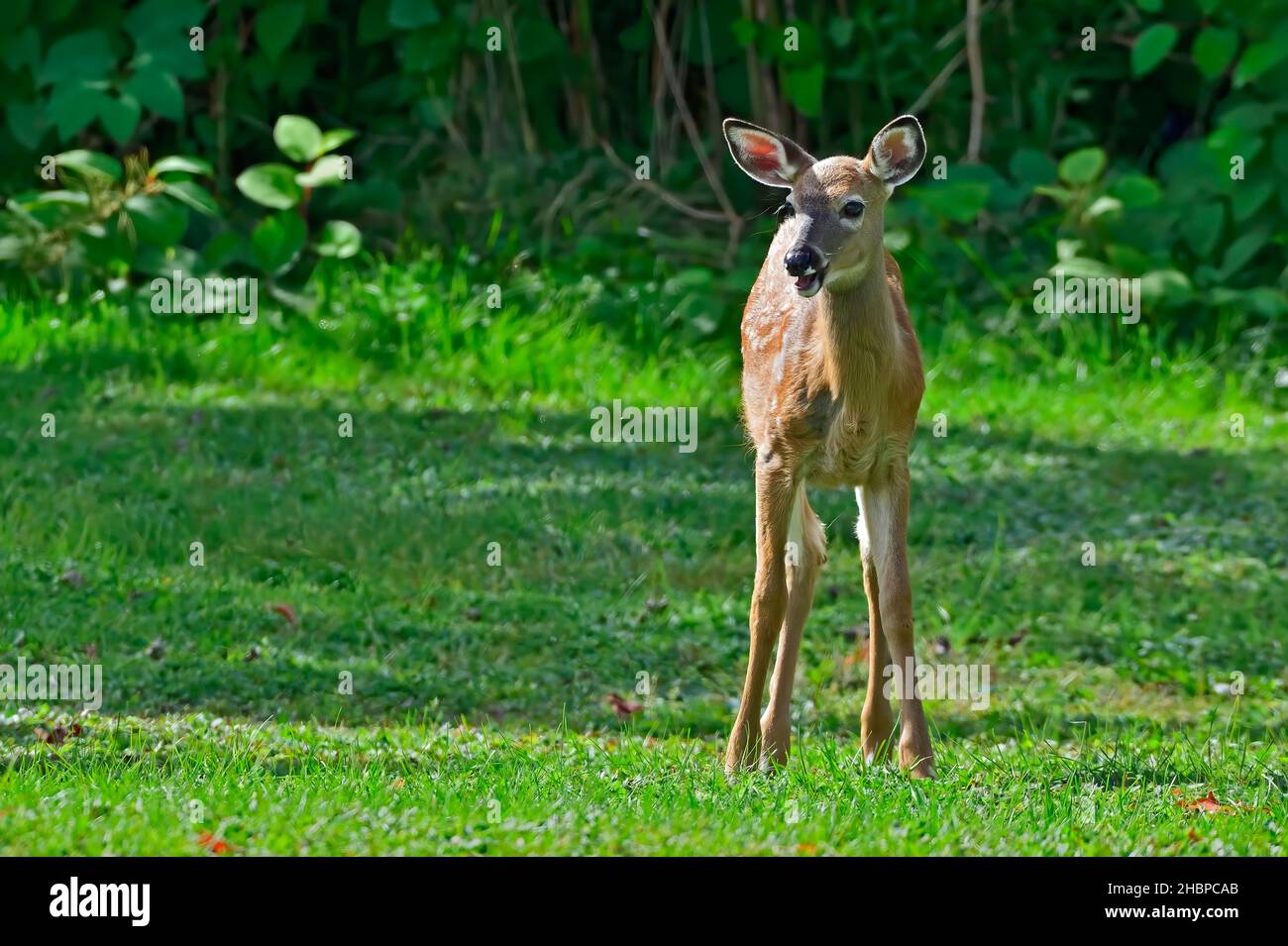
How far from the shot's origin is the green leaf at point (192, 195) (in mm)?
12758

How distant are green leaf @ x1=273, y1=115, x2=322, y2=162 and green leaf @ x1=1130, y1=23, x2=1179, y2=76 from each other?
547cm

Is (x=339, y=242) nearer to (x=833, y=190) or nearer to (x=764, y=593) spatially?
(x=764, y=593)

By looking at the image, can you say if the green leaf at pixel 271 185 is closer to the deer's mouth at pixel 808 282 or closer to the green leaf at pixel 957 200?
the green leaf at pixel 957 200

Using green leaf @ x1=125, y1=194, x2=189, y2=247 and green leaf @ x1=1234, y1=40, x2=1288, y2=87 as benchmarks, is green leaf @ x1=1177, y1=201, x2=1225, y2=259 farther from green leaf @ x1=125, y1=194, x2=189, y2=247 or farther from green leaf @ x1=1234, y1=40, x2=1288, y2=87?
green leaf @ x1=125, y1=194, x2=189, y2=247

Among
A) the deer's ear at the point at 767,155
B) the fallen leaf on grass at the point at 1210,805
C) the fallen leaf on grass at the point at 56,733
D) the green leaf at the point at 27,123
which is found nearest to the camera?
the fallen leaf on grass at the point at 1210,805

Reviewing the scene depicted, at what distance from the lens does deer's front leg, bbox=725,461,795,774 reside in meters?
6.61

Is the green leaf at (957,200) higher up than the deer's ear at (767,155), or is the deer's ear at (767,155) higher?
the green leaf at (957,200)

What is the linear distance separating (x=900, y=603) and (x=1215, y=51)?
26.0 feet

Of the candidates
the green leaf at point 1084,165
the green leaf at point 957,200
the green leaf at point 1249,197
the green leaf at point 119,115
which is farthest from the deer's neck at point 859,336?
the green leaf at point 119,115

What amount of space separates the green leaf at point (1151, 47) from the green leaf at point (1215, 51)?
0.20m

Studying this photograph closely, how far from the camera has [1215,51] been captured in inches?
516

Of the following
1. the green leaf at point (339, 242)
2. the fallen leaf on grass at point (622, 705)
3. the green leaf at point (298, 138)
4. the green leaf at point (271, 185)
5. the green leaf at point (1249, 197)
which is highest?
the green leaf at point (298, 138)

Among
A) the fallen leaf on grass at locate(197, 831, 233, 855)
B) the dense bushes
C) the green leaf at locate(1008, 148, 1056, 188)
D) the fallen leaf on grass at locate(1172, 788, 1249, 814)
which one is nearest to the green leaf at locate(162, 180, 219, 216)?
the dense bushes

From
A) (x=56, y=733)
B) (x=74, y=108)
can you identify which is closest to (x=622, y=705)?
(x=56, y=733)
